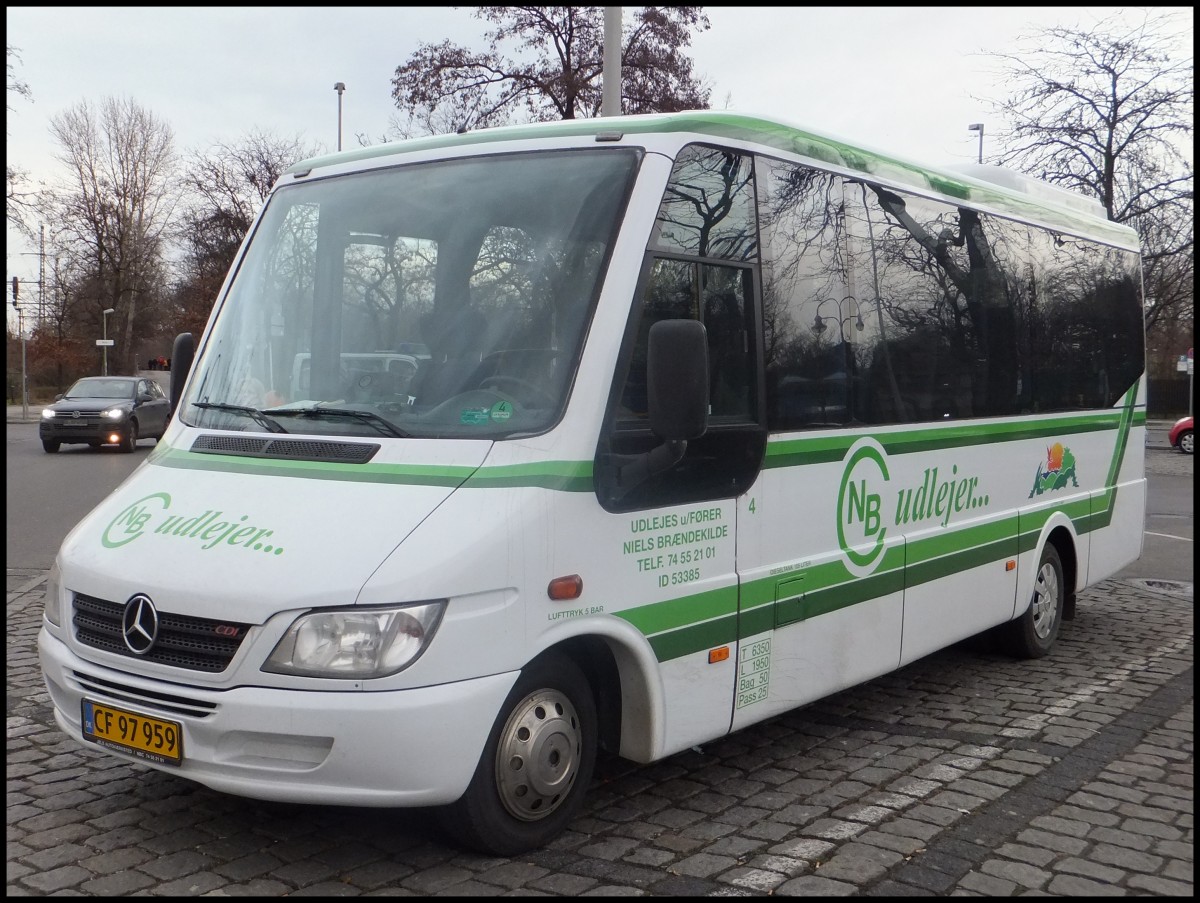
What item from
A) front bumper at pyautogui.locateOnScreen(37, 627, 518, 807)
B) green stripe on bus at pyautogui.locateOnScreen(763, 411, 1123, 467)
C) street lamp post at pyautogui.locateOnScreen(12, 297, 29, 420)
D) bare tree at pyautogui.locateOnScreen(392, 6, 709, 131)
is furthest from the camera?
street lamp post at pyautogui.locateOnScreen(12, 297, 29, 420)

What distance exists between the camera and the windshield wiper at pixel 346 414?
4.78 meters

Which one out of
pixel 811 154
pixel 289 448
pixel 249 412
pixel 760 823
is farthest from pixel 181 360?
pixel 760 823

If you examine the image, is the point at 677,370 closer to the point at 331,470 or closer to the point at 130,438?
the point at 331,470

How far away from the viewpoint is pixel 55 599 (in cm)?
494

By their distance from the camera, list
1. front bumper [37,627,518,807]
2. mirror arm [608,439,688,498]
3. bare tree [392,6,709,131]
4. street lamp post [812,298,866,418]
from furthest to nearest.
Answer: bare tree [392,6,709,131] → street lamp post [812,298,866,418] → mirror arm [608,439,688,498] → front bumper [37,627,518,807]

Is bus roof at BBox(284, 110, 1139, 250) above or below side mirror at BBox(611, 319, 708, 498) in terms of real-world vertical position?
above

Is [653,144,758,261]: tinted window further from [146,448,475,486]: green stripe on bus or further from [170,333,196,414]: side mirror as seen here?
[170,333,196,414]: side mirror

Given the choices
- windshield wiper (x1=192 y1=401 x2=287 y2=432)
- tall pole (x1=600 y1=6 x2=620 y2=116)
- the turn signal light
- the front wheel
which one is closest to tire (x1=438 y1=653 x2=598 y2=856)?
the turn signal light

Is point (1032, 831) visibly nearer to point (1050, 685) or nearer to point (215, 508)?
point (1050, 685)

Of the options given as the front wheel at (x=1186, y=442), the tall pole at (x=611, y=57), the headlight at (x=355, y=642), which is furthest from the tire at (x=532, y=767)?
the front wheel at (x=1186, y=442)

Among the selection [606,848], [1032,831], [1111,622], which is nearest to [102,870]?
[606,848]

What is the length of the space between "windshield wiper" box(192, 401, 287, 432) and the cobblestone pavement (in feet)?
5.13

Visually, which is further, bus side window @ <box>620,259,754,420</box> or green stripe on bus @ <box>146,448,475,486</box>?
bus side window @ <box>620,259,754,420</box>

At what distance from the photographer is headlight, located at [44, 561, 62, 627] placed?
489cm
